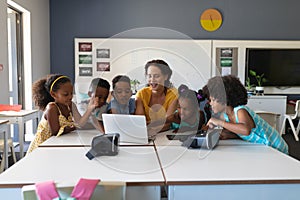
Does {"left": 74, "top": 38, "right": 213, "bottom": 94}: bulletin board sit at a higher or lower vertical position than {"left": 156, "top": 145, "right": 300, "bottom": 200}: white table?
higher

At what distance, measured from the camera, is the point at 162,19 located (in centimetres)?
528

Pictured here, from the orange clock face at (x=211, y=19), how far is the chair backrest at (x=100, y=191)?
4670mm

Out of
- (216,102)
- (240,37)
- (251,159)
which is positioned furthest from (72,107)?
(240,37)

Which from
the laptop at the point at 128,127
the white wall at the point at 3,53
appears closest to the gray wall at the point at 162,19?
the white wall at the point at 3,53

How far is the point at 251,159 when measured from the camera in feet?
4.62

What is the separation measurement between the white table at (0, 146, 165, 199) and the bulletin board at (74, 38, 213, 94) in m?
3.57

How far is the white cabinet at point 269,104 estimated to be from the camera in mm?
4914

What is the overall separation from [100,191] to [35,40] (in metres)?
4.07

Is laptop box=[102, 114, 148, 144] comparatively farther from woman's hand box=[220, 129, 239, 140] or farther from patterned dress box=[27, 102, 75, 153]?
woman's hand box=[220, 129, 239, 140]

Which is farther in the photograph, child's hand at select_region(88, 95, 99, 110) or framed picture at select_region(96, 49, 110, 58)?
framed picture at select_region(96, 49, 110, 58)

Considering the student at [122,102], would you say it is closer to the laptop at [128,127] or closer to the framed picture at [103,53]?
the laptop at [128,127]

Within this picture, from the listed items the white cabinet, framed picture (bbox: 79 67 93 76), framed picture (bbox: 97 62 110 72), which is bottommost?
the white cabinet

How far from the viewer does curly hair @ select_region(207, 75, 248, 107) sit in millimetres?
1823

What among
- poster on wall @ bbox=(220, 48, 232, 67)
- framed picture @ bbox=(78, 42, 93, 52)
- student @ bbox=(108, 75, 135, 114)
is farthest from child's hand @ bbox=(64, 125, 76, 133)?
poster on wall @ bbox=(220, 48, 232, 67)
